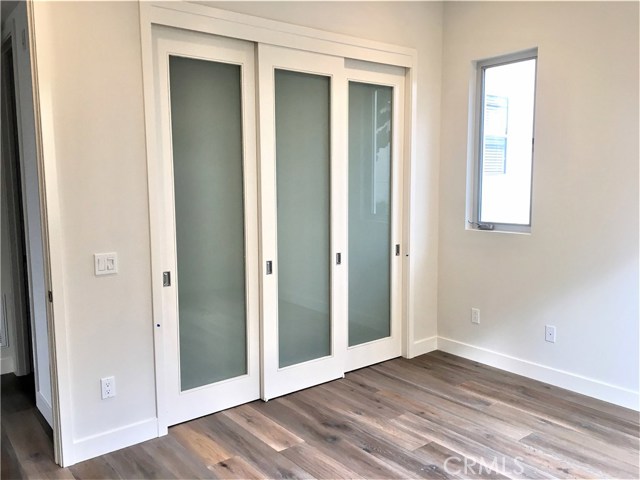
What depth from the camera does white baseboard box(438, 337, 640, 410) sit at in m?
3.26

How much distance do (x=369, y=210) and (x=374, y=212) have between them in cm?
6

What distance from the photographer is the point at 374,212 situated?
3957 millimetres

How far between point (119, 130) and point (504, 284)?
2885mm

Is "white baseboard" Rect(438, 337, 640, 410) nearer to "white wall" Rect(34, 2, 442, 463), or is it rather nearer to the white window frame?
the white window frame

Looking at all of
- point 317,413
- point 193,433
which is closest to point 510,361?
point 317,413

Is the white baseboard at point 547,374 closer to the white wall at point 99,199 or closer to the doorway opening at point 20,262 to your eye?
the white wall at point 99,199

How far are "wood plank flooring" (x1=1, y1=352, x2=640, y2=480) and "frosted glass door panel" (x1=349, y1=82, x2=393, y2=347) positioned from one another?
58cm

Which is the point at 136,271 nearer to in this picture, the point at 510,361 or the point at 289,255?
the point at 289,255

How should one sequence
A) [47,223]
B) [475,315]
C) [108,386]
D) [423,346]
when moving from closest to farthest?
[47,223], [108,386], [475,315], [423,346]

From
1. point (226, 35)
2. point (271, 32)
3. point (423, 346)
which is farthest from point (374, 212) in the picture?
point (226, 35)

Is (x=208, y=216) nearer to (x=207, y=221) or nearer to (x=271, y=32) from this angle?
(x=207, y=221)

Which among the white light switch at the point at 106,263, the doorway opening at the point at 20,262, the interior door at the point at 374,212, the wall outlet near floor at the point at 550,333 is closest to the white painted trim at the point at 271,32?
the interior door at the point at 374,212

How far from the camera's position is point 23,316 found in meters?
3.97

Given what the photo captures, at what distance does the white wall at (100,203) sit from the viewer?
8.11ft
